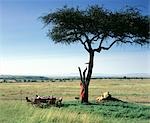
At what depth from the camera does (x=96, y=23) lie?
109ft

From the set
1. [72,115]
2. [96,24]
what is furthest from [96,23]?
[72,115]

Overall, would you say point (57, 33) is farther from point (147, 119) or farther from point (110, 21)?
point (147, 119)

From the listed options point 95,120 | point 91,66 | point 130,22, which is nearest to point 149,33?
point 130,22

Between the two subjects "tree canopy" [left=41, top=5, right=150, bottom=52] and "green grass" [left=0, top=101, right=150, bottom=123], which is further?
"tree canopy" [left=41, top=5, right=150, bottom=52]

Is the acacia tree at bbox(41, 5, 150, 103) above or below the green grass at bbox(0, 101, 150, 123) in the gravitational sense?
above

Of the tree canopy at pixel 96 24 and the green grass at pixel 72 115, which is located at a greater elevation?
the tree canopy at pixel 96 24

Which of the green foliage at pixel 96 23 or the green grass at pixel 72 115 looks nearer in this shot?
Result: the green grass at pixel 72 115

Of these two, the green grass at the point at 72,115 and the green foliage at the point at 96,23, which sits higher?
the green foliage at the point at 96,23

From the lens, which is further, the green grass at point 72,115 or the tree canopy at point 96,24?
the tree canopy at point 96,24

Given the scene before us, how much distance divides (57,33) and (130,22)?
19.9 feet

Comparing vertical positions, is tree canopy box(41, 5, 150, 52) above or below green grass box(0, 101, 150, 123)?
above

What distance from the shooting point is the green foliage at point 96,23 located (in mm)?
33031

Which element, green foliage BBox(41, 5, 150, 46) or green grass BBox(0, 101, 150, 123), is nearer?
green grass BBox(0, 101, 150, 123)

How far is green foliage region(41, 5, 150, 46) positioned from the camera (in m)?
33.0
